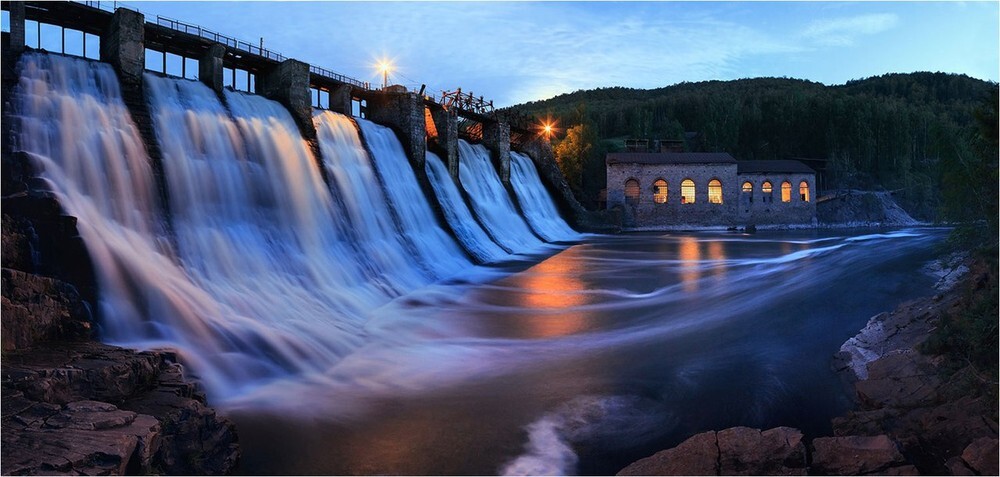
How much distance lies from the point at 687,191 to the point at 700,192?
3.39ft

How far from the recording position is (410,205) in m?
22.6

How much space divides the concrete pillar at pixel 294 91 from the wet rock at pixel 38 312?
1219 centimetres

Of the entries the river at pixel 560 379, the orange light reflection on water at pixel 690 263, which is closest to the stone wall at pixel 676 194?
the orange light reflection on water at pixel 690 263

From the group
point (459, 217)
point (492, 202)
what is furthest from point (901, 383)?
point (492, 202)

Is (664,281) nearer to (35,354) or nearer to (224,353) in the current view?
(224,353)

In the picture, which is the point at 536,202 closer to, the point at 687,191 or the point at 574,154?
the point at 574,154

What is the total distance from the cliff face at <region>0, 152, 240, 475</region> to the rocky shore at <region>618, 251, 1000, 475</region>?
406cm

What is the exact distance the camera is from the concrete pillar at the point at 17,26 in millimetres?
14149

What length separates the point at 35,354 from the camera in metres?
A: 6.54

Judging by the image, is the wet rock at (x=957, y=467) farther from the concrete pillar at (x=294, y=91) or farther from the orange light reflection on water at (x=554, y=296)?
the concrete pillar at (x=294, y=91)

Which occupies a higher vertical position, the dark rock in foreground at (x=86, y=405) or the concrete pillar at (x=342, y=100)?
the concrete pillar at (x=342, y=100)

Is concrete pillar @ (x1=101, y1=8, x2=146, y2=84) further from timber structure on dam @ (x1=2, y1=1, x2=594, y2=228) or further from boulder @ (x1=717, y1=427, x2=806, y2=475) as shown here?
boulder @ (x1=717, y1=427, x2=806, y2=475)

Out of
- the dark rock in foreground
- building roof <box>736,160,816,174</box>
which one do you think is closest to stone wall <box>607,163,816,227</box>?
building roof <box>736,160,816,174</box>

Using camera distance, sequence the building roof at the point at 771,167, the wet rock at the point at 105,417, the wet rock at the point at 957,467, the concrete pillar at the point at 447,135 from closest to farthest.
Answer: the wet rock at the point at 105,417, the wet rock at the point at 957,467, the concrete pillar at the point at 447,135, the building roof at the point at 771,167
